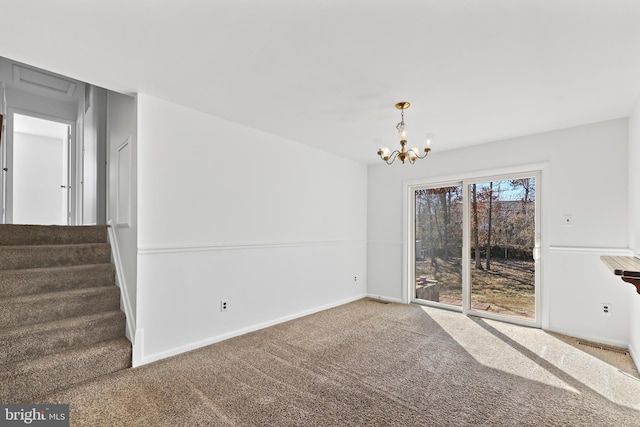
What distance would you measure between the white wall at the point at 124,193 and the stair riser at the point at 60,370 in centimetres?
19

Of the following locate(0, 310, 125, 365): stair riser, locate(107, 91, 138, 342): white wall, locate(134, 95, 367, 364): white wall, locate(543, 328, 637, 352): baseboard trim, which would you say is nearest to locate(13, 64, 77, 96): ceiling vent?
locate(107, 91, 138, 342): white wall

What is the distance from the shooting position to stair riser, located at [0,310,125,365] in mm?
2309

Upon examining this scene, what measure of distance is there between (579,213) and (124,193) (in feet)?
16.2

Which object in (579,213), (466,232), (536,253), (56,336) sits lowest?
(56,336)

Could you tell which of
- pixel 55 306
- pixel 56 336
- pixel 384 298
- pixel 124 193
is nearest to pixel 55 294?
pixel 55 306

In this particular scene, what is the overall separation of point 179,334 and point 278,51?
8.76 ft

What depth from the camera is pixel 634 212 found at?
2.88 metres

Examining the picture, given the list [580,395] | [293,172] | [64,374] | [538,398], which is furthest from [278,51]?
[580,395]

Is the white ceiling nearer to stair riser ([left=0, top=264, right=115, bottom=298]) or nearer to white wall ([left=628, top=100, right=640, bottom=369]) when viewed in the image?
white wall ([left=628, top=100, right=640, bottom=369])

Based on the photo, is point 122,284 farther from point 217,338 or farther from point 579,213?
point 579,213

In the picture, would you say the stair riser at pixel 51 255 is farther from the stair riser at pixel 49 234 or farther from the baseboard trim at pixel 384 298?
the baseboard trim at pixel 384 298

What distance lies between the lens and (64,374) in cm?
233

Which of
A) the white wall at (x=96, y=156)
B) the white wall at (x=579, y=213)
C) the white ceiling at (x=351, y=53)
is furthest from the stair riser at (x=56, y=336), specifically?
the white wall at (x=579, y=213)

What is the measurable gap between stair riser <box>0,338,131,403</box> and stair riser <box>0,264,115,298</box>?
67 centimetres
